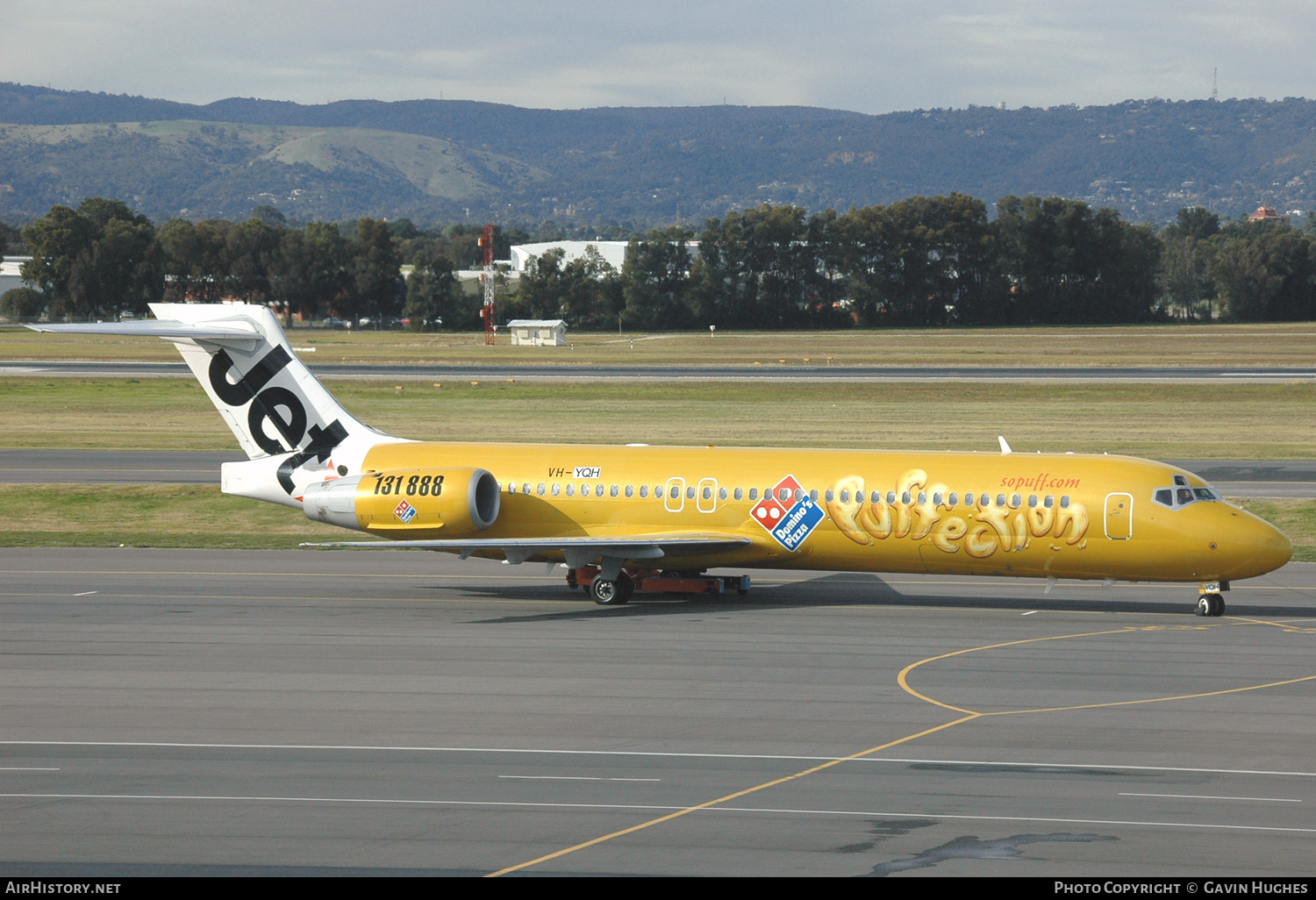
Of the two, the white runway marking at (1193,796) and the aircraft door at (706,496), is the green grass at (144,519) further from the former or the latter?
the white runway marking at (1193,796)

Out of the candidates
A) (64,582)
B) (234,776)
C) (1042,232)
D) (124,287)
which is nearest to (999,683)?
(234,776)

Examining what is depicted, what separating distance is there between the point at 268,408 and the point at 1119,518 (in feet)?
66.5

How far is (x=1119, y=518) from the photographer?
91.4 ft

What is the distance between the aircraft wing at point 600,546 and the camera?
1149 inches

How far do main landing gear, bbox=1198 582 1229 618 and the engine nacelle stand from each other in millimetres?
15949

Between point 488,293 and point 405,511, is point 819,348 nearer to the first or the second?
Answer: point 488,293

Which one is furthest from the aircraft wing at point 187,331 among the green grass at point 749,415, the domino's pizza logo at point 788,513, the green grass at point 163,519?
the green grass at point 749,415

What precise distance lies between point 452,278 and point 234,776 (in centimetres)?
15074

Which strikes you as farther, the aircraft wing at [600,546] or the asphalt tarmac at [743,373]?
the asphalt tarmac at [743,373]

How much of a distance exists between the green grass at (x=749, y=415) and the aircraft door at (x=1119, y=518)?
2779 cm

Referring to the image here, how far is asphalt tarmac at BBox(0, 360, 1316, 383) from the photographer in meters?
85.4

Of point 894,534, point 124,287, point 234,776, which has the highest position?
point 124,287

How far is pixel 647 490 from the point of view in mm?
30859

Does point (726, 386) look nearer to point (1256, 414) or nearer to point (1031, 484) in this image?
point (1256, 414)
